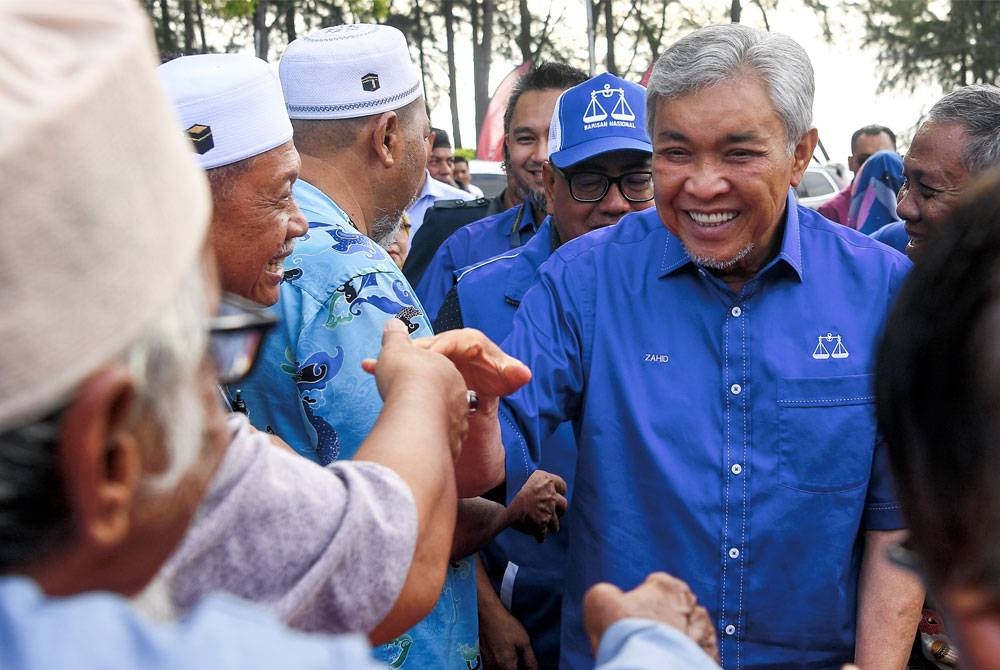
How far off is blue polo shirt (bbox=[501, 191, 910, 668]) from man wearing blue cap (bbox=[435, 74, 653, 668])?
0.59 meters

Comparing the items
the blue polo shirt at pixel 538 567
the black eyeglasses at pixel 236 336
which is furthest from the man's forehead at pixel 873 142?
the black eyeglasses at pixel 236 336

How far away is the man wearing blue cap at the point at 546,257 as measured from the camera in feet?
10.6

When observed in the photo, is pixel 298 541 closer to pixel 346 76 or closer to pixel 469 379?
pixel 469 379

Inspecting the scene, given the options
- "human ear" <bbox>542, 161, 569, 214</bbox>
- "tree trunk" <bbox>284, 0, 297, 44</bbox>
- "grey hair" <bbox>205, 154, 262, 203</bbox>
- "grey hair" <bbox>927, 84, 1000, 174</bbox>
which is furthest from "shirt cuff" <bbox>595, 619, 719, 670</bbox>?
"tree trunk" <bbox>284, 0, 297, 44</bbox>

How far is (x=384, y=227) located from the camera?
3379mm

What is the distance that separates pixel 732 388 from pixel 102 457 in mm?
1771

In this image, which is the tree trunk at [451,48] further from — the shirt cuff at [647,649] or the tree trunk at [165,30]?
the shirt cuff at [647,649]

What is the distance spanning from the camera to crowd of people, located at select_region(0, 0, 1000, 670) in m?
0.97

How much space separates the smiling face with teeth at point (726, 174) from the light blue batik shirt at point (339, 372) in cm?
73

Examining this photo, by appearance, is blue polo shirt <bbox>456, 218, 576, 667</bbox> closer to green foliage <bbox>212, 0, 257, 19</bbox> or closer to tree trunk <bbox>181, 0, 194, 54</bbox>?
green foliage <bbox>212, 0, 257, 19</bbox>

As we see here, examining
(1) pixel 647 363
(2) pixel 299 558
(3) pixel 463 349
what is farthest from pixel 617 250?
(2) pixel 299 558

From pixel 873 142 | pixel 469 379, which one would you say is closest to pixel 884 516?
pixel 469 379

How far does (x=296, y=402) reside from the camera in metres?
2.47

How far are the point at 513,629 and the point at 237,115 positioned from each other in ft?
5.42
